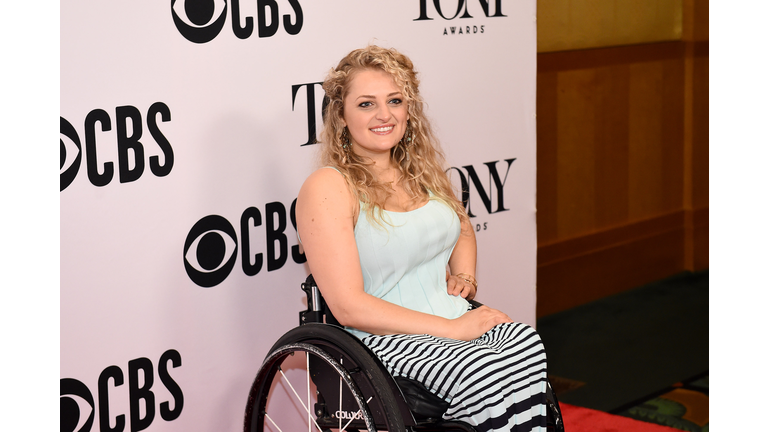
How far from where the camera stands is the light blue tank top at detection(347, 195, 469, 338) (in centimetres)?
209

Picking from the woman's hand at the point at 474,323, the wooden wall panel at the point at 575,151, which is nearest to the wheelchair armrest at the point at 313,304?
the woman's hand at the point at 474,323

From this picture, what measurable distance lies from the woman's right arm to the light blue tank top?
0.27 feet

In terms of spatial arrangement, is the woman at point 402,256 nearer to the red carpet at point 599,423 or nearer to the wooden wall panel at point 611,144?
the red carpet at point 599,423

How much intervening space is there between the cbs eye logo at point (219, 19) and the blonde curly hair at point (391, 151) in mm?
333

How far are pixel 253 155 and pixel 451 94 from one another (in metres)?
0.85

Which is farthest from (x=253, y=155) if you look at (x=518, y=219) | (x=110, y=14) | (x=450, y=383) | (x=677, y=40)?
(x=677, y=40)

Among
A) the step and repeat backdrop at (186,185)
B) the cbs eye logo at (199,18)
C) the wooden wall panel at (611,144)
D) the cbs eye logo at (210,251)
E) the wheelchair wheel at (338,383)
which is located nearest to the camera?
the wheelchair wheel at (338,383)

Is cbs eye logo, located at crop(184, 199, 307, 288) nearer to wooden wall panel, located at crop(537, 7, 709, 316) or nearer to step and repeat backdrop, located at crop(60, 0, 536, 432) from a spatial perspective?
step and repeat backdrop, located at crop(60, 0, 536, 432)

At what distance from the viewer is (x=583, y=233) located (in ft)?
15.0

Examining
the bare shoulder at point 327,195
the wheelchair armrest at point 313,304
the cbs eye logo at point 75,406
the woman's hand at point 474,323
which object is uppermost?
the bare shoulder at point 327,195

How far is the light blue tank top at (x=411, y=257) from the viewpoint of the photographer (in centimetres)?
209

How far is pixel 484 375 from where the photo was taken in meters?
1.82

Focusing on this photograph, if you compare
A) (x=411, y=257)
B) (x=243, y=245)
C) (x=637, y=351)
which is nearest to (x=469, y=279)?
(x=411, y=257)

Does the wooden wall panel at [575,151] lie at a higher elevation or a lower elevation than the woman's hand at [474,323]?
higher
